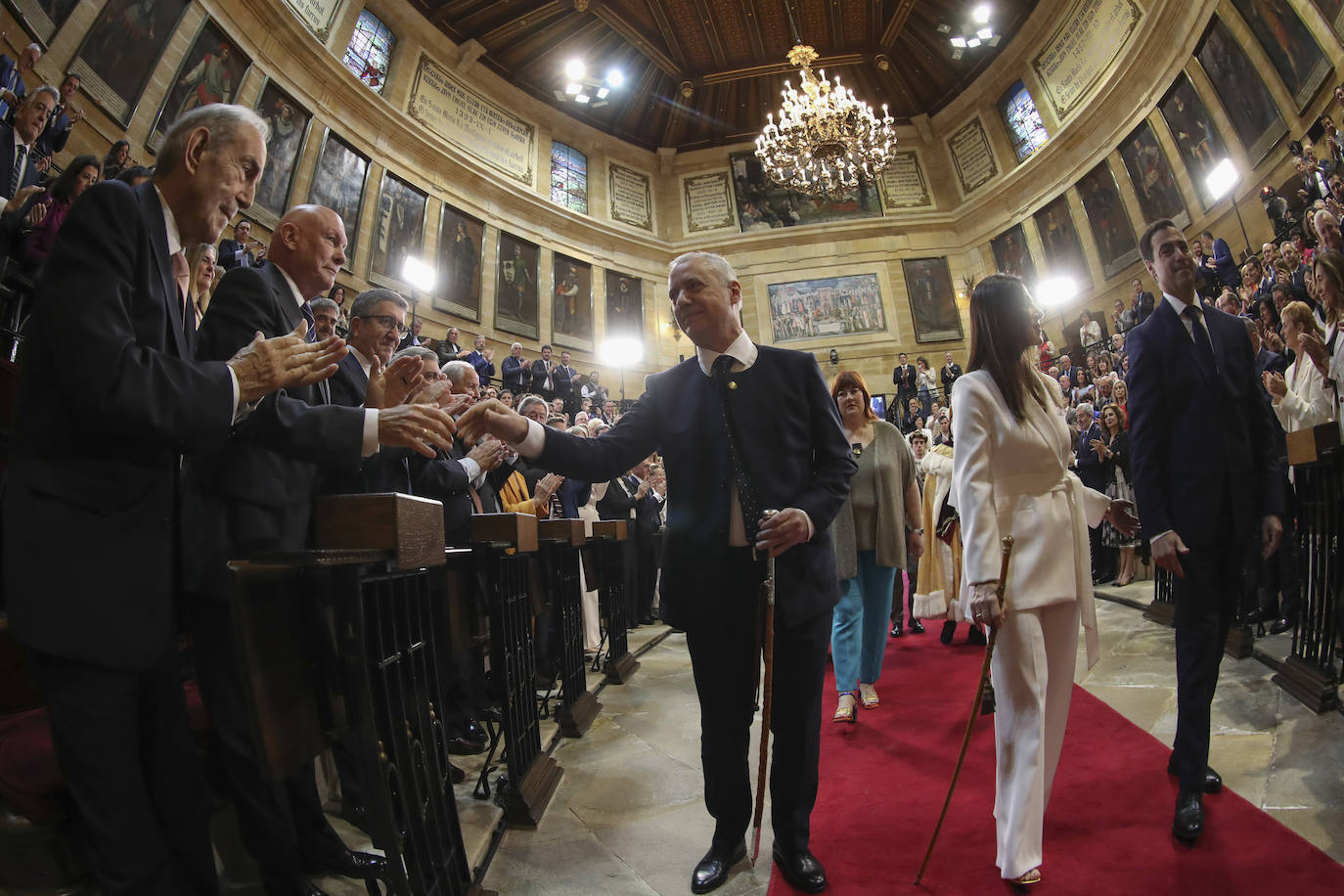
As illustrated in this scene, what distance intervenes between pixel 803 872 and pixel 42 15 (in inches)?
497

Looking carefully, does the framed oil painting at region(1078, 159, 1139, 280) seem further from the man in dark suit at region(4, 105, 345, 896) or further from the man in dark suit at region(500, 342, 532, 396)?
the man in dark suit at region(4, 105, 345, 896)

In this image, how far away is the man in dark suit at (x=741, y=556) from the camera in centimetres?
206

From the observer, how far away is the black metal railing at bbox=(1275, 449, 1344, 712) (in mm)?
2883

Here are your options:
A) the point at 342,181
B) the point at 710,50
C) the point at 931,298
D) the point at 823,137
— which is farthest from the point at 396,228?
the point at 931,298

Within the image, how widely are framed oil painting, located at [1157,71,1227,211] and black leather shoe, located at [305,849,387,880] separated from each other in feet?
59.3

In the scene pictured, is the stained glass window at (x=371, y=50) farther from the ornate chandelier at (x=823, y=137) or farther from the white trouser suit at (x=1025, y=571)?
the white trouser suit at (x=1025, y=571)

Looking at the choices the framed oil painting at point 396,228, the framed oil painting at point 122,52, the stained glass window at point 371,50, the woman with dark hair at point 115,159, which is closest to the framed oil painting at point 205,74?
the framed oil painting at point 122,52

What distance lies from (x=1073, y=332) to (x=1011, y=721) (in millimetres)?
18755

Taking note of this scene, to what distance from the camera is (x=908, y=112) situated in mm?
22641

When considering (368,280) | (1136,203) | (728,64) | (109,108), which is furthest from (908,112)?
(109,108)

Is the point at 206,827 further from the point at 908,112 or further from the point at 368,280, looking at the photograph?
the point at 908,112

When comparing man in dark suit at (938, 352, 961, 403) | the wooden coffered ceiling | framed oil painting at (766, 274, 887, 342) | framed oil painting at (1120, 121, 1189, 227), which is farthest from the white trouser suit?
framed oil painting at (766, 274, 887, 342)

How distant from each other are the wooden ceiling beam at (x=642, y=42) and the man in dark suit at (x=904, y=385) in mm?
10790

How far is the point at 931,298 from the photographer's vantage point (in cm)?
2192
